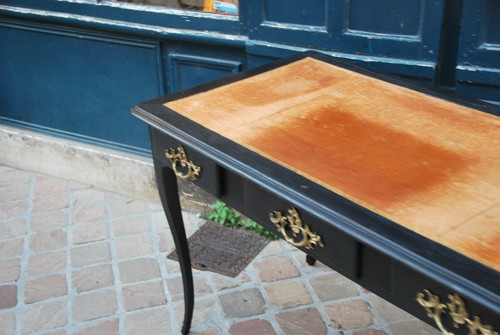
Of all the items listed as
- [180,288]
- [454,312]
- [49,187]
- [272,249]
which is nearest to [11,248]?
[49,187]

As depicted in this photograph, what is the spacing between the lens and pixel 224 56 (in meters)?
3.55

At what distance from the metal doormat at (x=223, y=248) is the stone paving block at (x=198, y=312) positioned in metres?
0.24

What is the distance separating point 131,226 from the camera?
151 inches

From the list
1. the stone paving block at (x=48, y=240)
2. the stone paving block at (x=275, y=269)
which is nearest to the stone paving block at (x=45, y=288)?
the stone paving block at (x=48, y=240)

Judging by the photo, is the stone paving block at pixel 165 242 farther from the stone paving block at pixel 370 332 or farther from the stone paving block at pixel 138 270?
the stone paving block at pixel 370 332

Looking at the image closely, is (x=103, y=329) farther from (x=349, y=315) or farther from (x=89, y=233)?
(x=349, y=315)

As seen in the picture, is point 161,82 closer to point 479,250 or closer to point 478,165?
point 478,165

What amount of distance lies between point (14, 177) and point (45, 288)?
4.54 feet

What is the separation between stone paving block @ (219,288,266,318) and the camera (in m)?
3.10

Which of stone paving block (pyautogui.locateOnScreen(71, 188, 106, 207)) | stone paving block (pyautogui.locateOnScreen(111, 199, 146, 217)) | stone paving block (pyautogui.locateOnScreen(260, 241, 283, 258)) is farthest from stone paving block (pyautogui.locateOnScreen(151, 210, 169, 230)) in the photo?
stone paving block (pyautogui.locateOnScreen(260, 241, 283, 258))

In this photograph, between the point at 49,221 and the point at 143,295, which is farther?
the point at 49,221

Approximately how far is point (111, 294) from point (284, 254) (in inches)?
38.0

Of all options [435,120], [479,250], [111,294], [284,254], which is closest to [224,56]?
[284,254]

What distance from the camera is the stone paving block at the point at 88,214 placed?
3902 mm
